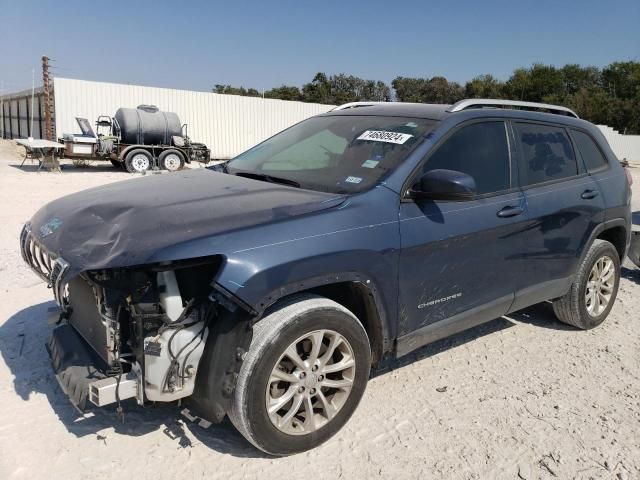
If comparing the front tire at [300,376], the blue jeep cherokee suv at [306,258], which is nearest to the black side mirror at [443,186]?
the blue jeep cherokee suv at [306,258]

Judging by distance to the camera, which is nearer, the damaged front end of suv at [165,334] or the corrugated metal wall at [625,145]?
the damaged front end of suv at [165,334]

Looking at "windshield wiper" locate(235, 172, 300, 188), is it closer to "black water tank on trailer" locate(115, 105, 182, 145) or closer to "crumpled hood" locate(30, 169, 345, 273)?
"crumpled hood" locate(30, 169, 345, 273)

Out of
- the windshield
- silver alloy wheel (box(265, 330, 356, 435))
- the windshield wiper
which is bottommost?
silver alloy wheel (box(265, 330, 356, 435))

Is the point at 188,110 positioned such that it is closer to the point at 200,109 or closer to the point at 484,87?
the point at 200,109

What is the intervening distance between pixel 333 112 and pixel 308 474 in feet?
9.27

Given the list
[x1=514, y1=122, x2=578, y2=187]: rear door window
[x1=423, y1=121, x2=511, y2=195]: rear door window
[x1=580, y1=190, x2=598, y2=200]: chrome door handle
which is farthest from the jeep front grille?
[x1=580, y1=190, x2=598, y2=200]: chrome door handle

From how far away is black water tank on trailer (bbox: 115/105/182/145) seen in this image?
1873 cm

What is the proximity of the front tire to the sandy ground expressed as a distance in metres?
0.17

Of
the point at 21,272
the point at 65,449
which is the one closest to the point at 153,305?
the point at 65,449

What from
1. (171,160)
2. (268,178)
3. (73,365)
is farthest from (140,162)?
(73,365)

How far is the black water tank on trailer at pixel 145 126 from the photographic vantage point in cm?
1873

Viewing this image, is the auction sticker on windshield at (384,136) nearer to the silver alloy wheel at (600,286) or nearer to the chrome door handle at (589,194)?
the chrome door handle at (589,194)

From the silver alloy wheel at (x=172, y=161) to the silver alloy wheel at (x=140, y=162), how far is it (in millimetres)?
679

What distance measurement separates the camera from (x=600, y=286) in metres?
4.93
